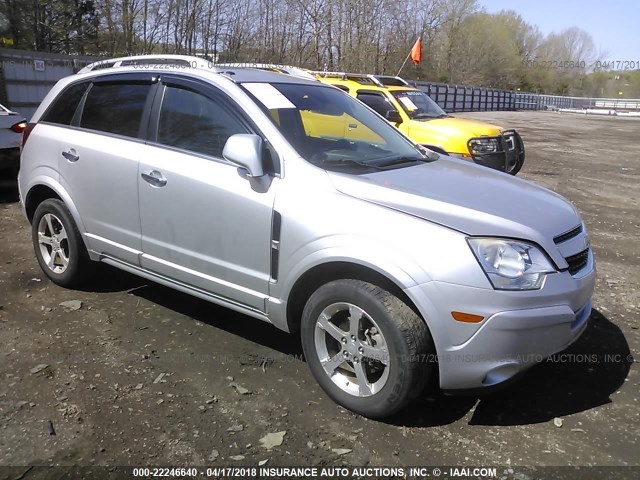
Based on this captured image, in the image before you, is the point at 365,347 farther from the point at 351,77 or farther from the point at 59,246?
the point at 351,77

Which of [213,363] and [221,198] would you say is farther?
[213,363]

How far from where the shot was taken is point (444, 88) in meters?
38.4

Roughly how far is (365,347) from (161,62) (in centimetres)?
281

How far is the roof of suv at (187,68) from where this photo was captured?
3.80 meters

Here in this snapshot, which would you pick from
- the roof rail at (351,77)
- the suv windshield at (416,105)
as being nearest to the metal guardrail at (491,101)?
the roof rail at (351,77)

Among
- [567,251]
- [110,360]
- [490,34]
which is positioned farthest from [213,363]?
[490,34]

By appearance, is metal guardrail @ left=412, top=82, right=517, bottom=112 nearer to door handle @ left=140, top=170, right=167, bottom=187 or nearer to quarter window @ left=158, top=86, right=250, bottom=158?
→ quarter window @ left=158, top=86, right=250, bottom=158

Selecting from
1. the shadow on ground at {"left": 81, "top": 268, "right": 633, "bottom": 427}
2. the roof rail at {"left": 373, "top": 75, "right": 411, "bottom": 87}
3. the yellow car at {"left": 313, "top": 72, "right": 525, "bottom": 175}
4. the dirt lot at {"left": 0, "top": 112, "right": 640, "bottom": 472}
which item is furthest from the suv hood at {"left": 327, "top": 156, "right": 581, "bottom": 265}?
the roof rail at {"left": 373, "top": 75, "right": 411, "bottom": 87}

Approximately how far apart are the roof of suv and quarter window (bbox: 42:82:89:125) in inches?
7.0

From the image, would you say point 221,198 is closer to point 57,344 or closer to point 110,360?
point 110,360

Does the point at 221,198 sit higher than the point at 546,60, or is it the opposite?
the point at 546,60

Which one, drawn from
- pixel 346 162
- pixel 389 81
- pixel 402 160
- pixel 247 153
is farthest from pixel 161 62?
pixel 389 81

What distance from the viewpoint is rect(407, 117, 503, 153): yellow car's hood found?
8992 mm

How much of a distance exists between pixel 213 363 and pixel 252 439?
0.85 metres
